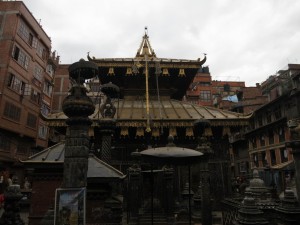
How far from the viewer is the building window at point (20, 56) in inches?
1259

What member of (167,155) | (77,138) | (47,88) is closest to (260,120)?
(47,88)

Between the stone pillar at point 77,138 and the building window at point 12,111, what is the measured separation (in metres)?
27.0

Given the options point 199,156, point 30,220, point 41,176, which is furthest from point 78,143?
point 30,220

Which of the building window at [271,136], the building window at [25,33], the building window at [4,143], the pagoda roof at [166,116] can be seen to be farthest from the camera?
the building window at [271,136]

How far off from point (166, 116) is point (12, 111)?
2241 cm

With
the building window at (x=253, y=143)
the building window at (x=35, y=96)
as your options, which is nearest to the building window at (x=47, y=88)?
the building window at (x=35, y=96)

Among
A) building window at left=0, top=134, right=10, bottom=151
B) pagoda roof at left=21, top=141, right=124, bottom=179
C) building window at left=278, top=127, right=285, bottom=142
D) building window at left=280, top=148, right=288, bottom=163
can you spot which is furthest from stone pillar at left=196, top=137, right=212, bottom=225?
building window at left=278, top=127, right=285, bottom=142

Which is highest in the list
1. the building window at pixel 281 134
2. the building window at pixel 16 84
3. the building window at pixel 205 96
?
the building window at pixel 205 96

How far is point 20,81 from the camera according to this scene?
109ft

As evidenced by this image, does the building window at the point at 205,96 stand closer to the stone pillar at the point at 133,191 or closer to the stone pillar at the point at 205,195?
the stone pillar at the point at 133,191

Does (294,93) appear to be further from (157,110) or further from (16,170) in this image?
(16,170)

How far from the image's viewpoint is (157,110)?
61.8 ft

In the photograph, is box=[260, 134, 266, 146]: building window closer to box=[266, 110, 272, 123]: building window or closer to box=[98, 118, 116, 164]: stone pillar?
box=[266, 110, 272, 123]: building window

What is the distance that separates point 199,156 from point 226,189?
34.9 ft
